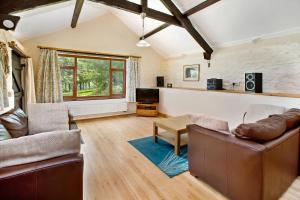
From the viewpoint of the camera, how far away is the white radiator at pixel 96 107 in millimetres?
4902

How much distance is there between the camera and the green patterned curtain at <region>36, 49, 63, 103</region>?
4.25 meters

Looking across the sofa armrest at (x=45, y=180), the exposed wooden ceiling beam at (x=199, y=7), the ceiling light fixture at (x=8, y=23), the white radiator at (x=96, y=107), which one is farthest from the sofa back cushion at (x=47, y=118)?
the exposed wooden ceiling beam at (x=199, y=7)

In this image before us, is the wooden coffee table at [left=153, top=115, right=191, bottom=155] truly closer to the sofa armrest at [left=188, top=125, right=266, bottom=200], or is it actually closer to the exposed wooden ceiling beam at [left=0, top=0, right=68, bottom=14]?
the sofa armrest at [left=188, top=125, right=266, bottom=200]

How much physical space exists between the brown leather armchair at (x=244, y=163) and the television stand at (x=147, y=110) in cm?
361

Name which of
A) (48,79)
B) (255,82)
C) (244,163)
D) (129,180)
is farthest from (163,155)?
(48,79)

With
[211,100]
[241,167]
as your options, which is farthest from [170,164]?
[211,100]

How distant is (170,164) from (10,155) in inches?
77.1

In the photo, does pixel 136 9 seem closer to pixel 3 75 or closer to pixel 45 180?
pixel 3 75

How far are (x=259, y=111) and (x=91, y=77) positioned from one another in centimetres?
455

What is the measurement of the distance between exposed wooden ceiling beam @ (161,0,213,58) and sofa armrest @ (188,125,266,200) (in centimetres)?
298

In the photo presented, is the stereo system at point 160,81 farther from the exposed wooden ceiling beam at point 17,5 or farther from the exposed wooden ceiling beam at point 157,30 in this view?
the exposed wooden ceiling beam at point 17,5

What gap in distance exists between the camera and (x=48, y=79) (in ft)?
14.2

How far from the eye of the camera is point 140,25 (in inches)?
206

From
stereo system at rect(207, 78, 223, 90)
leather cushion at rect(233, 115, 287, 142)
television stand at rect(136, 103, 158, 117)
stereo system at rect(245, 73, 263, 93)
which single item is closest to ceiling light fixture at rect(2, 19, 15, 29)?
leather cushion at rect(233, 115, 287, 142)
